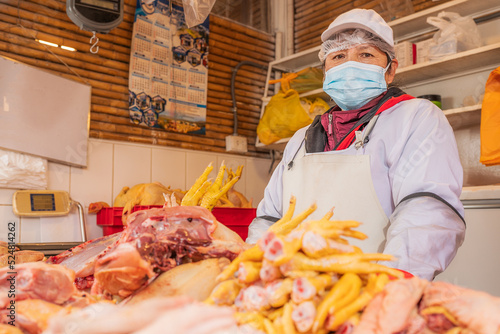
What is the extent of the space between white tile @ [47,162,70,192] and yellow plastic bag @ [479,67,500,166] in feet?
9.27

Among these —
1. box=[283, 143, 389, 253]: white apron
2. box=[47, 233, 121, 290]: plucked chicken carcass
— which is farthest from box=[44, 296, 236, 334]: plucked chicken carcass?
box=[283, 143, 389, 253]: white apron

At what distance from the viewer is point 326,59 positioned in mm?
2109

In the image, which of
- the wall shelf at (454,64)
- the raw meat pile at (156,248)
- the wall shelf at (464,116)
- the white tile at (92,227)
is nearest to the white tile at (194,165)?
the white tile at (92,227)

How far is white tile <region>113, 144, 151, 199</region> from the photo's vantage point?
3674 millimetres

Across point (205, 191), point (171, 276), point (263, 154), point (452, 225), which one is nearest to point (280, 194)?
point (205, 191)

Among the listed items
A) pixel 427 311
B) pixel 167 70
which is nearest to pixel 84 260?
pixel 427 311

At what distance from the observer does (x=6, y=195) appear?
10.2 feet

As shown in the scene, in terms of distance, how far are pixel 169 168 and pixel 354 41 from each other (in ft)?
7.69

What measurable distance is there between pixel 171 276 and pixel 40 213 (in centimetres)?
263

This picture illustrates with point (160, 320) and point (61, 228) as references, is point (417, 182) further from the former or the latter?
point (61, 228)

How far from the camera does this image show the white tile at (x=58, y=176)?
3304 mm

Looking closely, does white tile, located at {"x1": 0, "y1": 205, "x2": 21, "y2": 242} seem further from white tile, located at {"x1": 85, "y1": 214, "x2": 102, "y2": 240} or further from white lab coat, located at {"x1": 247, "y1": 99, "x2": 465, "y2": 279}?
white lab coat, located at {"x1": 247, "y1": 99, "x2": 465, "y2": 279}

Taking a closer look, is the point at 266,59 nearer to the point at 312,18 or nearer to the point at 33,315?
the point at 312,18

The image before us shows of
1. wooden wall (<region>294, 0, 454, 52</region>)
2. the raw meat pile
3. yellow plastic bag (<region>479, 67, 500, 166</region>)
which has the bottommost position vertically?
the raw meat pile
